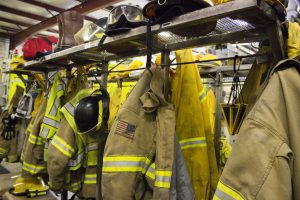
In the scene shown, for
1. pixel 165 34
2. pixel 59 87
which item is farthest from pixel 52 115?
pixel 165 34

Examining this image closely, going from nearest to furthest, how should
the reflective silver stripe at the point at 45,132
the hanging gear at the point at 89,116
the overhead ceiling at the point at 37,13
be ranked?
the hanging gear at the point at 89,116, the reflective silver stripe at the point at 45,132, the overhead ceiling at the point at 37,13

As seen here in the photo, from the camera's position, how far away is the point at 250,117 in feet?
2.81

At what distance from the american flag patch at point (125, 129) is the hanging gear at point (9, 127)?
2.56 m

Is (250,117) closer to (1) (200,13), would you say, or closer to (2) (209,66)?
(1) (200,13)

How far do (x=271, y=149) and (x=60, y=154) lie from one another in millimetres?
1468

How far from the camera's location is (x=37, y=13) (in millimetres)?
7254

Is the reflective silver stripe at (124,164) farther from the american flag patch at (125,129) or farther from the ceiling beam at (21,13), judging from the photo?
the ceiling beam at (21,13)

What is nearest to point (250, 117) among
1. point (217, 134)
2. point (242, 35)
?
point (242, 35)

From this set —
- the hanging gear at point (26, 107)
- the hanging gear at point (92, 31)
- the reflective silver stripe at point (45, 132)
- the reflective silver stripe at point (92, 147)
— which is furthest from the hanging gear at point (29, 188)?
the hanging gear at point (92, 31)

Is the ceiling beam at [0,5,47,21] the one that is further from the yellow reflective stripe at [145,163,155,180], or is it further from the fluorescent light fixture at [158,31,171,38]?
the yellow reflective stripe at [145,163,155,180]

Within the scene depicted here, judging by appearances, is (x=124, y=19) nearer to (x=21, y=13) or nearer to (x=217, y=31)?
(x=217, y=31)

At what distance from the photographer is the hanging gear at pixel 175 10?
1170mm

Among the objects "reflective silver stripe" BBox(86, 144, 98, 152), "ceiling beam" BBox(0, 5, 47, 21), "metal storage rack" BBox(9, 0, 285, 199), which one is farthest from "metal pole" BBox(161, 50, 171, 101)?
"ceiling beam" BBox(0, 5, 47, 21)

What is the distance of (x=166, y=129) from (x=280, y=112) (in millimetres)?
550
